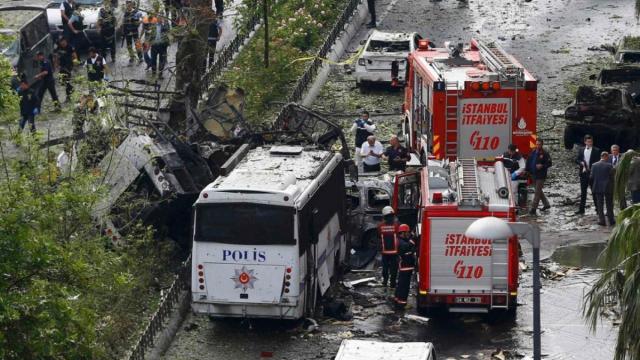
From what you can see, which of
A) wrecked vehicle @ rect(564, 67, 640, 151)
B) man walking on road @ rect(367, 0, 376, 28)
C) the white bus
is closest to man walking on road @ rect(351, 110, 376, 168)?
wrecked vehicle @ rect(564, 67, 640, 151)

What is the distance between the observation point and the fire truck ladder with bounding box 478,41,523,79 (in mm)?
31375

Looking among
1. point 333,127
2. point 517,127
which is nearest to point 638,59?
point 517,127

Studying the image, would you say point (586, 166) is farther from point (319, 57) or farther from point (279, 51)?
point (279, 51)

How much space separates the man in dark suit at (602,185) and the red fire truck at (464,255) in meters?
5.46

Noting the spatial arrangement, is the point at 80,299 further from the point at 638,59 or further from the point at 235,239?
the point at 638,59

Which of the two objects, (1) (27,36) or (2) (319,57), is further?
(2) (319,57)

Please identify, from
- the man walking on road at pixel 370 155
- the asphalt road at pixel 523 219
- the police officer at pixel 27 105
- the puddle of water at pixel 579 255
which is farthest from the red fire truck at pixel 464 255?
the police officer at pixel 27 105

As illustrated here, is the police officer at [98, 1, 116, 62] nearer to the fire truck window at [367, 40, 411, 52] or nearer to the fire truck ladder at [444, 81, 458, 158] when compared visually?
the fire truck window at [367, 40, 411, 52]

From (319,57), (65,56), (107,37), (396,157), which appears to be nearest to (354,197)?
(396,157)

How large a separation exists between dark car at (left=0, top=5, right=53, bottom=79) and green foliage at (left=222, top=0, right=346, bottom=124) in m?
5.08

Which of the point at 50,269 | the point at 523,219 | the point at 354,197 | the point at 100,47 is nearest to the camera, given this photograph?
the point at 50,269

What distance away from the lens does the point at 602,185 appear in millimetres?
30719

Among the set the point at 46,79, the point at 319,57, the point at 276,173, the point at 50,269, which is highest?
the point at 50,269

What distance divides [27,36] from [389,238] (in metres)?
16.4
